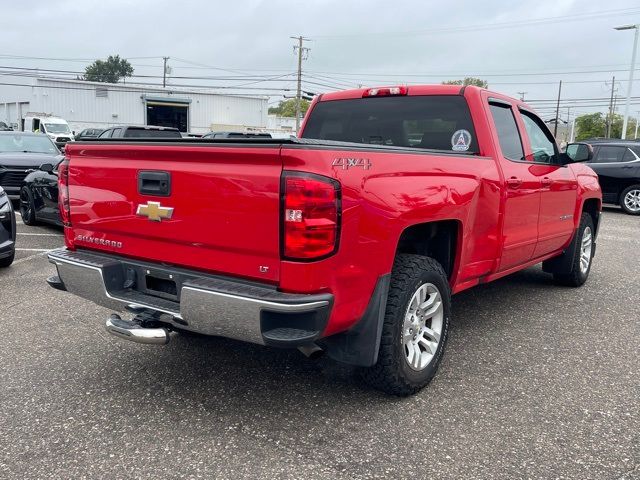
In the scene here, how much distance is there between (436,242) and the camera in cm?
384

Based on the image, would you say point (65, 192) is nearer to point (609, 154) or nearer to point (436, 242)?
point (436, 242)

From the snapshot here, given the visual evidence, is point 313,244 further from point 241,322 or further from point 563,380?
point 563,380

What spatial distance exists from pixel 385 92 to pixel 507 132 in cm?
102

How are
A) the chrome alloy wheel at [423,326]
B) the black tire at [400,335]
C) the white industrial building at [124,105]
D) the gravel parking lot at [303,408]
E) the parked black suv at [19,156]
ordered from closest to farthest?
1. the gravel parking lot at [303,408]
2. the black tire at [400,335]
3. the chrome alloy wheel at [423,326]
4. the parked black suv at [19,156]
5. the white industrial building at [124,105]

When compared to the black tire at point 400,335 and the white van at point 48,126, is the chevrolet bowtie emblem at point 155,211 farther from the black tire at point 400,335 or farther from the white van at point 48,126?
the white van at point 48,126

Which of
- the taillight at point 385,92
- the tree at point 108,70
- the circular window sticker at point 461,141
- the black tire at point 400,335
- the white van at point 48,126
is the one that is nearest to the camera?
the black tire at point 400,335

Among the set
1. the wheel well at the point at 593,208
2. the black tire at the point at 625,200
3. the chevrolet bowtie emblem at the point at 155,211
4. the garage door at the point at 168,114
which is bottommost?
the black tire at the point at 625,200

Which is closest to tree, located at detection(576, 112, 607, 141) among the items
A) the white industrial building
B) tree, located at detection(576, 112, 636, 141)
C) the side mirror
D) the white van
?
tree, located at detection(576, 112, 636, 141)

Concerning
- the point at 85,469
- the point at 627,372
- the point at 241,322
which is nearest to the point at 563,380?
the point at 627,372

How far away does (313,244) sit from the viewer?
2646mm

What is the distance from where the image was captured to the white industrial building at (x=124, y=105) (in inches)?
1642

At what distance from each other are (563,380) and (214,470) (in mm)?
2347

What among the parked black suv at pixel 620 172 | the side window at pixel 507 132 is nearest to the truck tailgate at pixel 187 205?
the side window at pixel 507 132

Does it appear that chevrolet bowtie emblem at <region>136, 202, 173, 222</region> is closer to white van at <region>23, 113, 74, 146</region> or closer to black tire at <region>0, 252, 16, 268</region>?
black tire at <region>0, 252, 16, 268</region>
